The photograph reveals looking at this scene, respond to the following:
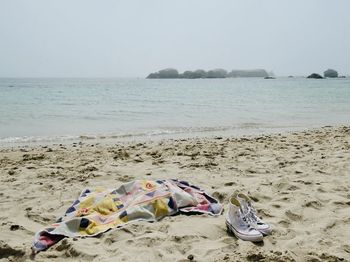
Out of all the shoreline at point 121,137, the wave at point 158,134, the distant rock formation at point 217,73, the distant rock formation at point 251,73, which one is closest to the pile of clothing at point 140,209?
the shoreline at point 121,137

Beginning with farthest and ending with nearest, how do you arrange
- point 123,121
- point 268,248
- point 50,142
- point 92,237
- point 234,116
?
point 234,116 < point 123,121 < point 50,142 < point 92,237 < point 268,248

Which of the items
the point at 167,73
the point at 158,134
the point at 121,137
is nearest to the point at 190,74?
the point at 167,73

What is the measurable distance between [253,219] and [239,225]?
7.3 inches

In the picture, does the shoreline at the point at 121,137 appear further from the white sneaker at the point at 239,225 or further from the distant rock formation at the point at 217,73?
the distant rock formation at the point at 217,73

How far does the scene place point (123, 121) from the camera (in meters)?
14.2

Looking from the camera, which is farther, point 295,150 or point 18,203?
point 295,150

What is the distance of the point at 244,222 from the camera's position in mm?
3424

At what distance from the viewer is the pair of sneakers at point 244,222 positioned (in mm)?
3275

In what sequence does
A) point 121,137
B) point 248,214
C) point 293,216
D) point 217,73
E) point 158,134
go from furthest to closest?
point 217,73, point 158,134, point 121,137, point 293,216, point 248,214

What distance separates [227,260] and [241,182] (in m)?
2.25

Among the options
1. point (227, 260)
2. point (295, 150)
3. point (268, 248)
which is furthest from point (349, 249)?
point (295, 150)

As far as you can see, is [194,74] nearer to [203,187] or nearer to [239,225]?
[203,187]

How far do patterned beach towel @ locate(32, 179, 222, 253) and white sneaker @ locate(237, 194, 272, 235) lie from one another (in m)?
0.43

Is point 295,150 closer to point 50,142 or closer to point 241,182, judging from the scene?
point 241,182
